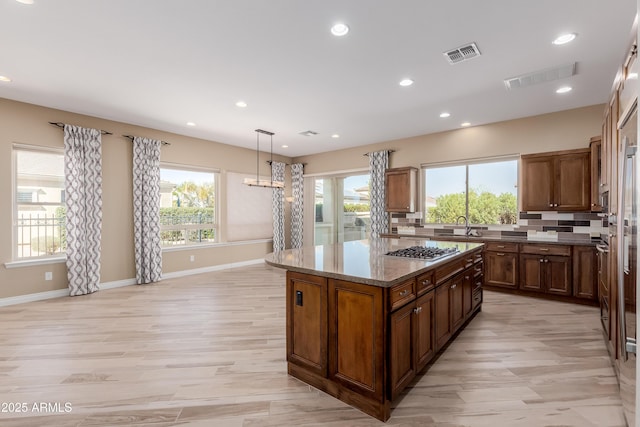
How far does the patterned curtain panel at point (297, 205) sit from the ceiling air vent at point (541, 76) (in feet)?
17.4

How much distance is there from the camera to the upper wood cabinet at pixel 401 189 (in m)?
5.91

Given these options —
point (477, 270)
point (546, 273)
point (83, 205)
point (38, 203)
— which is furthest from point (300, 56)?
point (38, 203)

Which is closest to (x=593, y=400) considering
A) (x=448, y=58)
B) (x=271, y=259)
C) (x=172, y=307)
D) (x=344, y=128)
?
(x=271, y=259)

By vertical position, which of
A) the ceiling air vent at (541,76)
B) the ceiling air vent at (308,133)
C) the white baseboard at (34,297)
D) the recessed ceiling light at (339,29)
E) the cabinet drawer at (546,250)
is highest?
the recessed ceiling light at (339,29)

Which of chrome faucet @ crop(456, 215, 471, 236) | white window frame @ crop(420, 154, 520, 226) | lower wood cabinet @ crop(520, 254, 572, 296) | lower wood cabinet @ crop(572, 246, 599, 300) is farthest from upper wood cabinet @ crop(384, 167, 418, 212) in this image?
lower wood cabinet @ crop(572, 246, 599, 300)

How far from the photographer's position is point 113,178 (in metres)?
5.12

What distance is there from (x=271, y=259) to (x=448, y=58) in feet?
Answer: 8.69

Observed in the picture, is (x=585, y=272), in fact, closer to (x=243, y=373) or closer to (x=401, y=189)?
(x=401, y=189)

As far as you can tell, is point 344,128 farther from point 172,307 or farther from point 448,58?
point 172,307

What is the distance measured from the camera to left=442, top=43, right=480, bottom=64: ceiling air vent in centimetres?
282

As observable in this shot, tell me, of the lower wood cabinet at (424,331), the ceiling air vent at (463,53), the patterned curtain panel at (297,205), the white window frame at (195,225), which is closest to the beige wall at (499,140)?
the patterned curtain panel at (297,205)

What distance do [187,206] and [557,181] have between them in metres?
6.58

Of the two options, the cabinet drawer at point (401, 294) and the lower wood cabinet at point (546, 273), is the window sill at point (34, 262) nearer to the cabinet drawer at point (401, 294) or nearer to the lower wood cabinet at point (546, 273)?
the cabinet drawer at point (401, 294)

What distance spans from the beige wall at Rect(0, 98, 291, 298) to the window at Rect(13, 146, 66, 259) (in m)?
0.15
